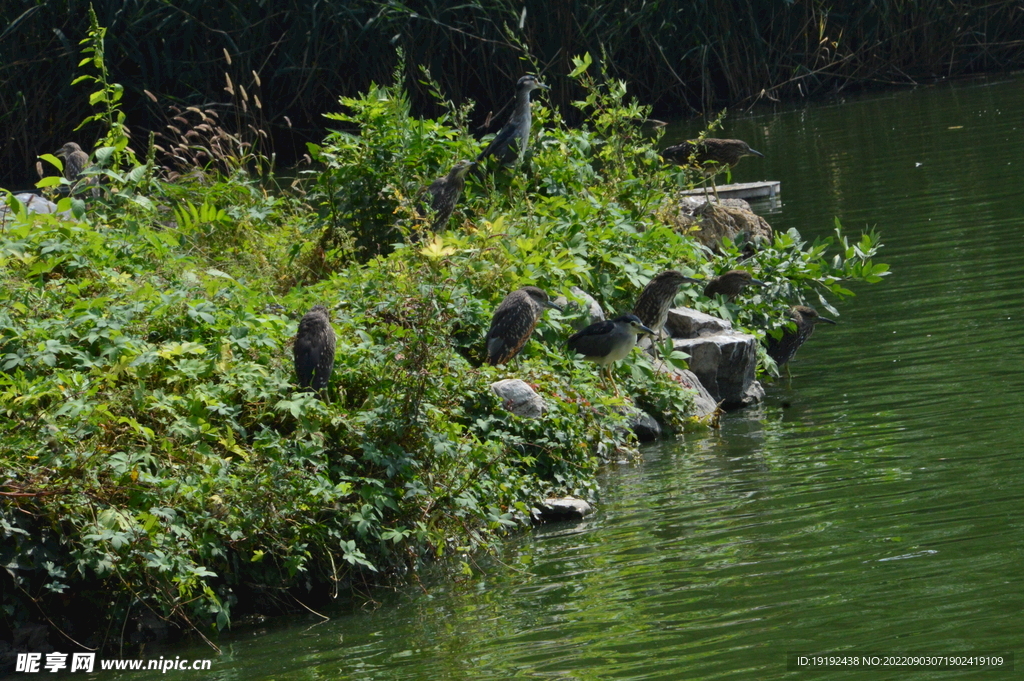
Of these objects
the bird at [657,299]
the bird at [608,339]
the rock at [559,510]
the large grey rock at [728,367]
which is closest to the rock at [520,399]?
the rock at [559,510]

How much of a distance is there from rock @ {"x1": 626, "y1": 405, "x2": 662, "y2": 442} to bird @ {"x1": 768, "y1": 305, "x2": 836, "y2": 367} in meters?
1.75

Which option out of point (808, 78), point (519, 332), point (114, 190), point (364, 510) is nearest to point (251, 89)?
point (808, 78)

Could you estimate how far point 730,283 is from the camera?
32.1 feet

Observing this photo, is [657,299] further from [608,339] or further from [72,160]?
[72,160]

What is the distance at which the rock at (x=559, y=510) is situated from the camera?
6.91m

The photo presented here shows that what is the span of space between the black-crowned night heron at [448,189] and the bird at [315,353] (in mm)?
2961

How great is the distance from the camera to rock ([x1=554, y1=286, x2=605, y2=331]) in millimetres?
8719

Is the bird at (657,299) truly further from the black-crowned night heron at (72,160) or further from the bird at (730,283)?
the black-crowned night heron at (72,160)

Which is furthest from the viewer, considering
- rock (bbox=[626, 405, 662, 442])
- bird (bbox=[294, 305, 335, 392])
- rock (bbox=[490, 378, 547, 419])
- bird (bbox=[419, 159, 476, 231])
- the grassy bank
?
bird (bbox=[419, 159, 476, 231])

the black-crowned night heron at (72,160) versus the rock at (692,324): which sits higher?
the black-crowned night heron at (72,160)

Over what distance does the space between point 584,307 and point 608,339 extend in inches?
24.2

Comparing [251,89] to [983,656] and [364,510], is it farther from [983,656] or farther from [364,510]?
[983,656]

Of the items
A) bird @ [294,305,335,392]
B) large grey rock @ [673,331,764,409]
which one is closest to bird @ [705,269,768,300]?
large grey rock @ [673,331,764,409]

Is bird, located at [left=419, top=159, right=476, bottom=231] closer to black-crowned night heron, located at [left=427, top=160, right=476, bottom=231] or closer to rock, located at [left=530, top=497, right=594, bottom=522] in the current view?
black-crowned night heron, located at [left=427, top=160, right=476, bottom=231]
